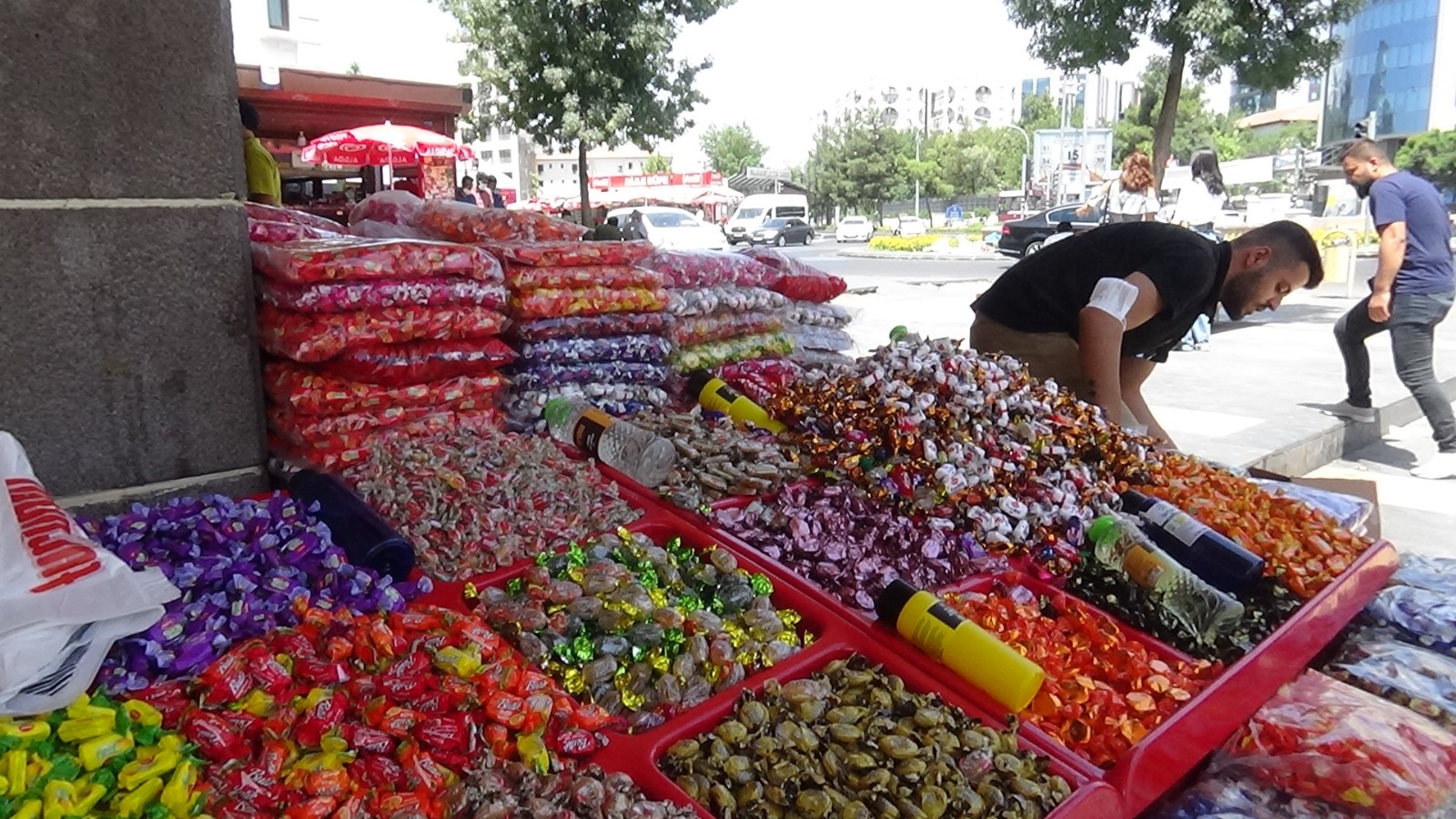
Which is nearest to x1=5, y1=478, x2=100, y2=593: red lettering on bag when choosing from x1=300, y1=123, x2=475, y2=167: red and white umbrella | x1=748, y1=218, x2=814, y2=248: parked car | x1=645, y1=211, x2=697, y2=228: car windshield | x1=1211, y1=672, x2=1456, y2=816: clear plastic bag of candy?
x1=1211, y1=672, x2=1456, y2=816: clear plastic bag of candy

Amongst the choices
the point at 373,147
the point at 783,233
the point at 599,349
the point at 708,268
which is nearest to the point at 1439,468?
A: the point at 708,268

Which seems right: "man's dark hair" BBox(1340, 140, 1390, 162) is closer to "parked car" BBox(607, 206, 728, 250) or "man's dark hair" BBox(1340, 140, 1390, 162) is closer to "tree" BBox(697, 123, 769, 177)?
"parked car" BBox(607, 206, 728, 250)

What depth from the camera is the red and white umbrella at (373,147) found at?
12.5 metres

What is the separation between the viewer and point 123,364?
5.78 ft

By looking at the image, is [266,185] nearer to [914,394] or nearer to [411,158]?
[914,394]

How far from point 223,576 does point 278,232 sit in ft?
3.68

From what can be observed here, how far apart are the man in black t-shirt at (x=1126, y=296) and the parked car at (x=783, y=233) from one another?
28.8 metres

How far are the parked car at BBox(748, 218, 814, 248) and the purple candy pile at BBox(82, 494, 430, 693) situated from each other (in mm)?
30506

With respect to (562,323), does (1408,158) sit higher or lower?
higher

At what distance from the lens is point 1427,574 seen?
2.14 metres

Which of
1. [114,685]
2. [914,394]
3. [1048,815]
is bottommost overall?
[1048,815]

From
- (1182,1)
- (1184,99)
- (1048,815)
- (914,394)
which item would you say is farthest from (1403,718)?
(1184,99)

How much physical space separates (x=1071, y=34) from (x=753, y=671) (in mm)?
11371

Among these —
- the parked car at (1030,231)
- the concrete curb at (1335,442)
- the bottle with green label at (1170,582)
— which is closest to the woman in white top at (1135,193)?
the concrete curb at (1335,442)
